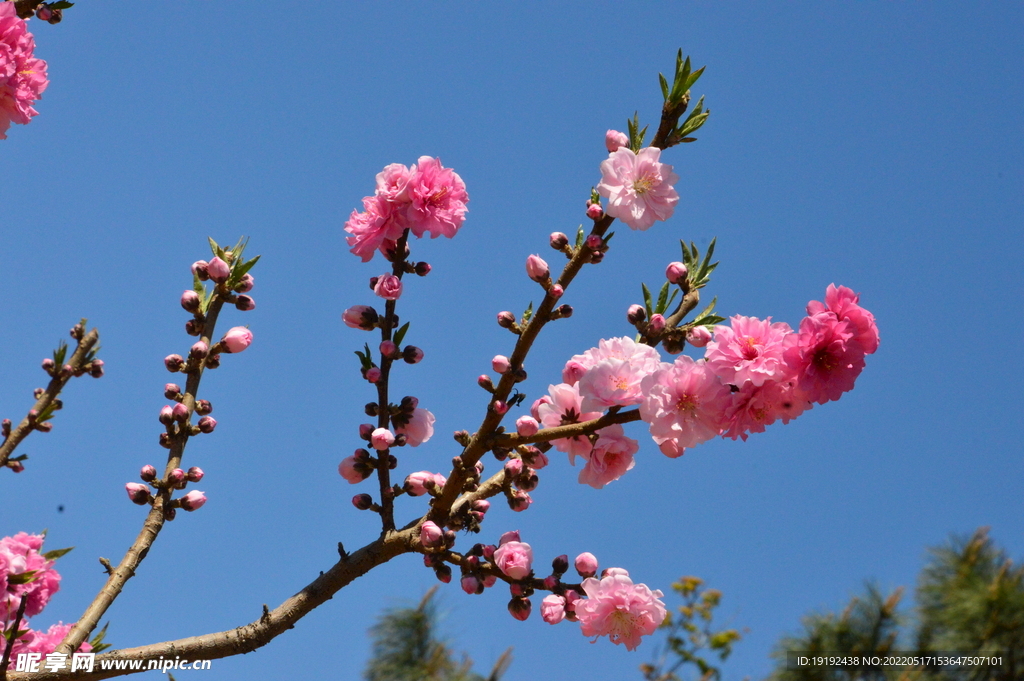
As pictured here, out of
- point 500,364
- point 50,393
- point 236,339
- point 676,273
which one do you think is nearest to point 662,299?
point 676,273

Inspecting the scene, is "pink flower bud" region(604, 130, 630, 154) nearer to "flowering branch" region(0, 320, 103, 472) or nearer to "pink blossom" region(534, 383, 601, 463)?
"pink blossom" region(534, 383, 601, 463)

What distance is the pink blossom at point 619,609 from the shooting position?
113 inches

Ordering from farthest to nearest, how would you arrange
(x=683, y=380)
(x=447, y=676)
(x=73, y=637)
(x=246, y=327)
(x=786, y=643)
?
1. (x=786, y=643)
2. (x=447, y=676)
3. (x=246, y=327)
4. (x=73, y=637)
5. (x=683, y=380)

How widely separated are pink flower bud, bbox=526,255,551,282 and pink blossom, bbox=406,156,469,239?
389 mm

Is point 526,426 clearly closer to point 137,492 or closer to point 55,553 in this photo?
point 137,492

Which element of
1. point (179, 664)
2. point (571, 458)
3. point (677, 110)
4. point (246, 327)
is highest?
point (677, 110)

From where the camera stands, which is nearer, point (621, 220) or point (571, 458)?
point (621, 220)

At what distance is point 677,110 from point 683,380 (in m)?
1.10

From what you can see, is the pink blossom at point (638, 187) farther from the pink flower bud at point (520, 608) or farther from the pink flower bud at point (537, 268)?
the pink flower bud at point (520, 608)

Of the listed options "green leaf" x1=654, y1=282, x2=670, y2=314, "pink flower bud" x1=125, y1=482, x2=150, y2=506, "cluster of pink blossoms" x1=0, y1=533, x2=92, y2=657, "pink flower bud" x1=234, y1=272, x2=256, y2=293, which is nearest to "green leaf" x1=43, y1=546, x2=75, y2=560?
"cluster of pink blossoms" x1=0, y1=533, x2=92, y2=657

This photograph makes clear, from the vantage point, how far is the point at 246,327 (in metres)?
3.54

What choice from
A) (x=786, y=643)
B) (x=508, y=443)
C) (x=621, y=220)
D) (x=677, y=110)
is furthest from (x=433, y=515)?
(x=786, y=643)

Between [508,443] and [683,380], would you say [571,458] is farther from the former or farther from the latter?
[683,380]

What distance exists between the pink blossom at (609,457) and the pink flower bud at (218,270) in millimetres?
1771
